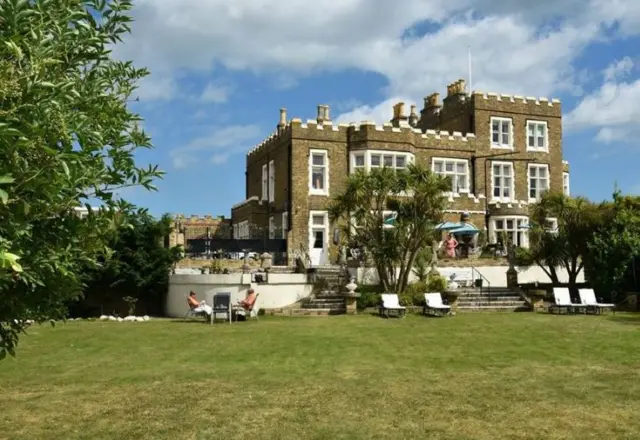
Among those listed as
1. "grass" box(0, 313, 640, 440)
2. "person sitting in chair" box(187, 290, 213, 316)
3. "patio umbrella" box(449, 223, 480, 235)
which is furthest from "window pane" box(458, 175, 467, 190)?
"grass" box(0, 313, 640, 440)

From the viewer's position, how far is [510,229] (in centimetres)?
3425

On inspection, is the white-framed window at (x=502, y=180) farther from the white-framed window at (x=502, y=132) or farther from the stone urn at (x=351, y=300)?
the stone urn at (x=351, y=300)

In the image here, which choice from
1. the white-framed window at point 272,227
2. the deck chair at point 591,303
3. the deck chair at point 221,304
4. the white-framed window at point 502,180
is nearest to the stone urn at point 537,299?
the deck chair at point 591,303

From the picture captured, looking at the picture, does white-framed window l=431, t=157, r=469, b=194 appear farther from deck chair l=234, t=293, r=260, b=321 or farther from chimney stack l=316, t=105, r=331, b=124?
deck chair l=234, t=293, r=260, b=321

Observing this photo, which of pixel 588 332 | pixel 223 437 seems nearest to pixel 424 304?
pixel 588 332

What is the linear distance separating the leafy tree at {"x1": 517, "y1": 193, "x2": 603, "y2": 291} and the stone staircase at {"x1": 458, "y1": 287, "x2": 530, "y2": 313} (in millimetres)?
2487

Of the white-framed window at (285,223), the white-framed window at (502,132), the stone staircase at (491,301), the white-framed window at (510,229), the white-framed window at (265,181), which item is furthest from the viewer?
the white-framed window at (265,181)

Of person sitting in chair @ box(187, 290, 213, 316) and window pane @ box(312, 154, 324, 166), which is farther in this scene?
window pane @ box(312, 154, 324, 166)

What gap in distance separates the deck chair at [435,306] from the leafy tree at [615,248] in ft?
22.6

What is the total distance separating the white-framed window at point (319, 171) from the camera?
106ft

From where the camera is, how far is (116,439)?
693 centimetres

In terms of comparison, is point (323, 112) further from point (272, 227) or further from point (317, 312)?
point (317, 312)

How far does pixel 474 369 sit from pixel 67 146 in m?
9.24

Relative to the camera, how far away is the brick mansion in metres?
32.1
